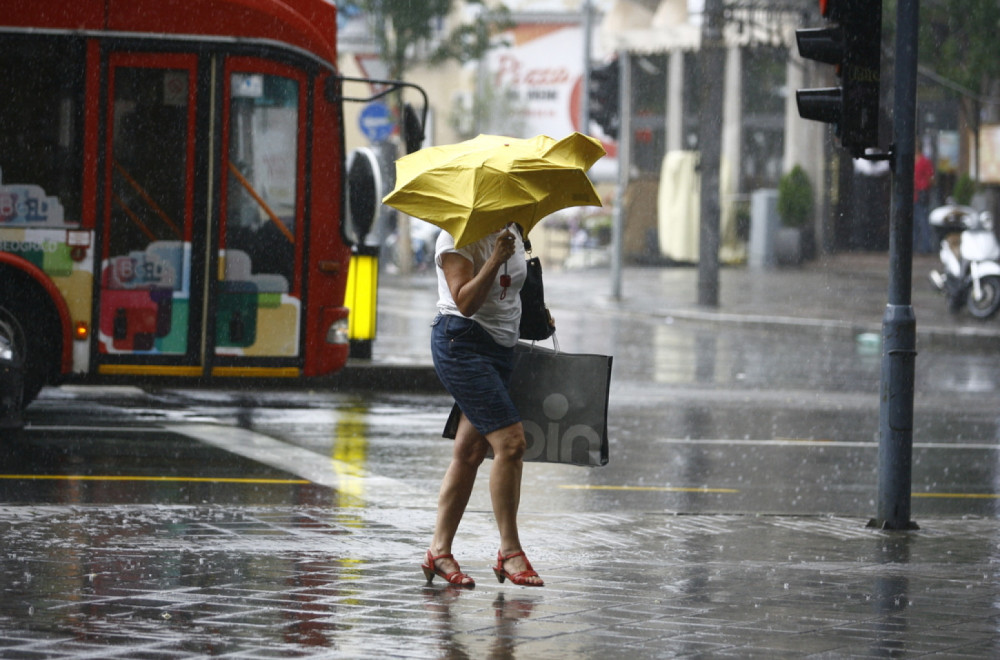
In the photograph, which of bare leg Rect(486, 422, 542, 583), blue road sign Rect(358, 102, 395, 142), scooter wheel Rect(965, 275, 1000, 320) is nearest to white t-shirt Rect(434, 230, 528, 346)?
bare leg Rect(486, 422, 542, 583)

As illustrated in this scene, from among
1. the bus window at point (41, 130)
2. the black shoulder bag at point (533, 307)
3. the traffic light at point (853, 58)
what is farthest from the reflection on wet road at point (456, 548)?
the traffic light at point (853, 58)

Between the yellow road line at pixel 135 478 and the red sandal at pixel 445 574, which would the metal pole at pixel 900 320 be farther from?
the yellow road line at pixel 135 478

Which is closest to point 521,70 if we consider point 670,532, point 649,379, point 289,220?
point 649,379

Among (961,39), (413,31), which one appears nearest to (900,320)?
(961,39)

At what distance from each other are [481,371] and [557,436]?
525mm

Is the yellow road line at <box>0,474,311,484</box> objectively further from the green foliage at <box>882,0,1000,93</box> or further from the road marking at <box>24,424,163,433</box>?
the green foliage at <box>882,0,1000,93</box>

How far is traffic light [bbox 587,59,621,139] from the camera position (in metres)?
27.2

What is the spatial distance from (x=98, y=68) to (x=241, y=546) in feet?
16.2

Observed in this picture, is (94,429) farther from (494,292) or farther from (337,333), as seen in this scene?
(494,292)

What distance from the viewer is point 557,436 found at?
6.59 metres

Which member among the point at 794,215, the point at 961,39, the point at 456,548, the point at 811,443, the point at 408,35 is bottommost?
the point at 456,548

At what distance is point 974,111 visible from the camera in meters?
33.0

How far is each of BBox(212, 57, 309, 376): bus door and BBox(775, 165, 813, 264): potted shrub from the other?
24.6 m

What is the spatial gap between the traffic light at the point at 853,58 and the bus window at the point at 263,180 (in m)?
4.55
